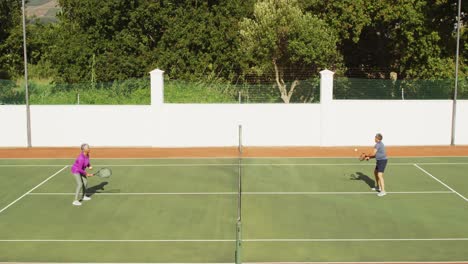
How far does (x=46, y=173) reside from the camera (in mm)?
23422

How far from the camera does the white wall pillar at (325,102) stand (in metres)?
28.3

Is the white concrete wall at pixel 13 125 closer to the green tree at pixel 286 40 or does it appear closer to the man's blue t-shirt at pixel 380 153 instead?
the green tree at pixel 286 40

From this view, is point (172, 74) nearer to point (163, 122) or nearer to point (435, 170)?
point (163, 122)

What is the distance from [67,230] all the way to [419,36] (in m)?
27.6

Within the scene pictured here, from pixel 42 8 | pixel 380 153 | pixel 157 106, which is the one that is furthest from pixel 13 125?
pixel 42 8

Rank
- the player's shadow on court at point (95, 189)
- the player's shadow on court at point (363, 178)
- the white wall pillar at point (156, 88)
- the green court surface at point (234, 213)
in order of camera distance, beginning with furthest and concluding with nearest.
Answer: the white wall pillar at point (156, 88) < the player's shadow on court at point (363, 178) < the player's shadow on court at point (95, 189) < the green court surface at point (234, 213)

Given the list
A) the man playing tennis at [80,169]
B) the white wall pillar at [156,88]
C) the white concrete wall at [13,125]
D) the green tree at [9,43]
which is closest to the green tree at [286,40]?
the white wall pillar at [156,88]

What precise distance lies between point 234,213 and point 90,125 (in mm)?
12573

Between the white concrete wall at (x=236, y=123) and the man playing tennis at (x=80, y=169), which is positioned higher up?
the white concrete wall at (x=236, y=123)

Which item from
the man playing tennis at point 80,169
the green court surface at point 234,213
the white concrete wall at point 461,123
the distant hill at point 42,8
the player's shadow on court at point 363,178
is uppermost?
the distant hill at point 42,8

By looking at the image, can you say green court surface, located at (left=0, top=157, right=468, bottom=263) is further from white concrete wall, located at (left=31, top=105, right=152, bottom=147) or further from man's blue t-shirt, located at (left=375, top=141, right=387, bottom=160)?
white concrete wall, located at (left=31, top=105, right=152, bottom=147)

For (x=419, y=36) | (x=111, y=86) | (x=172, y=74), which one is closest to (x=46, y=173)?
(x=111, y=86)

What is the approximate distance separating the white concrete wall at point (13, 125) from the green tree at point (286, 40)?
14804 mm

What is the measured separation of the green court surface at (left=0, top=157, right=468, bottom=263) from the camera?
48.1 ft
